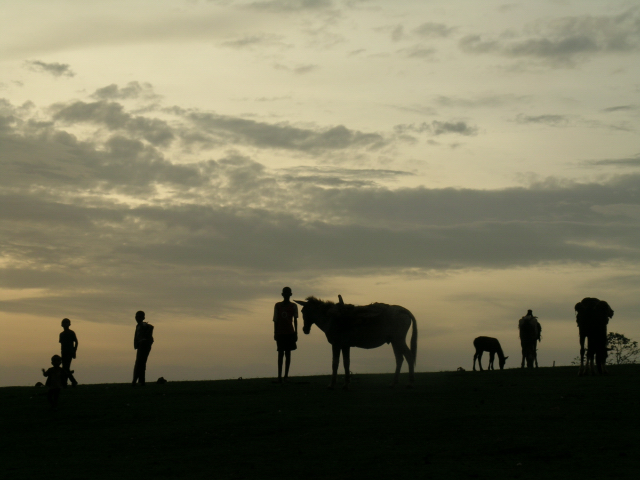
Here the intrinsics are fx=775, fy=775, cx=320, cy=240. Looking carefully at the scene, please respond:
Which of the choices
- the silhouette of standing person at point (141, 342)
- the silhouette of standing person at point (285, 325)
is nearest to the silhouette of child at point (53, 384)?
the silhouette of standing person at point (141, 342)

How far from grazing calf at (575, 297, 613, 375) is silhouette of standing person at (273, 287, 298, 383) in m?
9.25

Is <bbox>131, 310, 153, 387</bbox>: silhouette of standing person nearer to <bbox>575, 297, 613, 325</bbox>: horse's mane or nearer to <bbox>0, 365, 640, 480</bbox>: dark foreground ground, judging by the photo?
<bbox>0, 365, 640, 480</bbox>: dark foreground ground

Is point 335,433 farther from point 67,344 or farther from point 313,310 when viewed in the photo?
point 67,344

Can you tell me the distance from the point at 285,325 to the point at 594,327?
32.4 feet

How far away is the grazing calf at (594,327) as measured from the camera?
24594mm

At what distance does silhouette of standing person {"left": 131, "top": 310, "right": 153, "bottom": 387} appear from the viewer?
82.0 ft

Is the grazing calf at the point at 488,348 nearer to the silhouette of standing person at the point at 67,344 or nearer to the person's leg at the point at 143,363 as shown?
the person's leg at the point at 143,363

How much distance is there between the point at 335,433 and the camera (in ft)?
49.0

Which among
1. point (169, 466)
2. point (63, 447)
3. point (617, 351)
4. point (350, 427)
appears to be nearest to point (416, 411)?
point (350, 427)

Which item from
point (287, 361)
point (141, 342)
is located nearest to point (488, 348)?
point (287, 361)

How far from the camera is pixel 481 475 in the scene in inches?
460

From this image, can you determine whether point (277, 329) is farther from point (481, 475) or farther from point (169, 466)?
point (481, 475)

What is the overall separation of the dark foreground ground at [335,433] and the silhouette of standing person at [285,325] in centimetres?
161

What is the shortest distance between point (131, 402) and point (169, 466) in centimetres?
698
